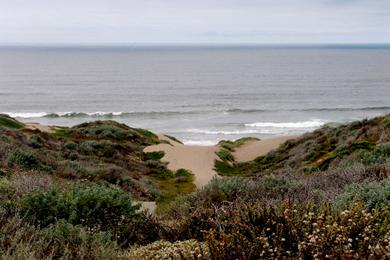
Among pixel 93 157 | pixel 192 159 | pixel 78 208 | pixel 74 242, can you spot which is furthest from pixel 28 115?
pixel 74 242

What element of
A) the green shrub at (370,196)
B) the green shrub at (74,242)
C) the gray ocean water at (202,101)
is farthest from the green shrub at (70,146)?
the green shrub at (74,242)

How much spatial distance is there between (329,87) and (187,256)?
9665 centimetres

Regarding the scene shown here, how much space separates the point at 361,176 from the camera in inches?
391

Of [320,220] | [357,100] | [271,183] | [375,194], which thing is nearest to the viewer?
[320,220]

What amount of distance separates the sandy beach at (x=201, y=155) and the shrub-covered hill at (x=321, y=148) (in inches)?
47.2

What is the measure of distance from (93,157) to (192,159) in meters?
7.62

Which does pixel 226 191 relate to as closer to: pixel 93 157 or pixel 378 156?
pixel 378 156

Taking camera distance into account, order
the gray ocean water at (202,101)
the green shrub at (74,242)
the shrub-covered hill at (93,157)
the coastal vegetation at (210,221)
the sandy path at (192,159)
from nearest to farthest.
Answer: the coastal vegetation at (210,221), the green shrub at (74,242), the shrub-covered hill at (93,157), the sandy path at (192,159), the gray ocean water at (202,101)

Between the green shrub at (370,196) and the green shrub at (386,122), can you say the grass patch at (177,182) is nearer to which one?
the green shrub at (386,122)

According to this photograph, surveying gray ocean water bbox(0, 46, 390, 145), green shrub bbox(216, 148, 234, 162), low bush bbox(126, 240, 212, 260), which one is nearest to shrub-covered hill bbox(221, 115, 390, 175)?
green shrub bbox(216, 148, 234, 162)

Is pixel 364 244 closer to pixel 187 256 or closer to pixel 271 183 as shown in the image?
pixel 187 256

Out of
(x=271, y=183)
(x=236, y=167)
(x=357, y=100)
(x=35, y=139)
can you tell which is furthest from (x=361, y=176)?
(x=357, y=100)

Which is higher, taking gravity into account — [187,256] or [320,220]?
[320,220]

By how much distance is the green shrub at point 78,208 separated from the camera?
21.4 feet
